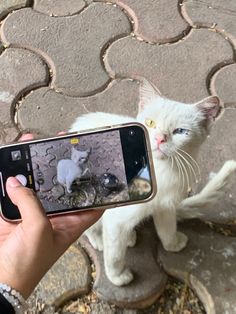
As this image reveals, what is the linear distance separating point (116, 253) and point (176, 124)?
29 centimetres

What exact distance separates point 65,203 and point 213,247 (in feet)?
1.56

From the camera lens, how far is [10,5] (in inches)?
64.2

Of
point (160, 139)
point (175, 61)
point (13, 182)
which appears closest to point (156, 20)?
point (175, 61)

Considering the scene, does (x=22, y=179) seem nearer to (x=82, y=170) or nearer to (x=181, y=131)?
(x=82, y=170)

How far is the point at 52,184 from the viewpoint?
0.87 m

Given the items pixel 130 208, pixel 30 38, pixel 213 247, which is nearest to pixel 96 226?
pixel 130 208

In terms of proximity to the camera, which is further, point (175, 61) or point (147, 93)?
point (175, 61)

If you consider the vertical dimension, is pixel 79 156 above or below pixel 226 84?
above

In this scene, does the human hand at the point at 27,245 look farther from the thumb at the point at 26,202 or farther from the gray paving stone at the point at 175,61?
the gray paving stone at the point at 175,61

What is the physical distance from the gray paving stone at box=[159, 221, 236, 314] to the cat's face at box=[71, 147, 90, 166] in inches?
16.1

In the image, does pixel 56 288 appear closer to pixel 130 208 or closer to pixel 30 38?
pixel 130 208

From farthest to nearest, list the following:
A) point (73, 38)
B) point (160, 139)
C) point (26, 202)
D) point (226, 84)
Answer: point (73, 38), point (226, 84), point (160, 139), point (26, 202)

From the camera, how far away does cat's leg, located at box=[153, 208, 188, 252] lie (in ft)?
3.53

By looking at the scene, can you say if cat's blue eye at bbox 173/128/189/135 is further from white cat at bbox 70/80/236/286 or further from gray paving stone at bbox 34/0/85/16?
gray paving stone at bbox 34/0/85/16
